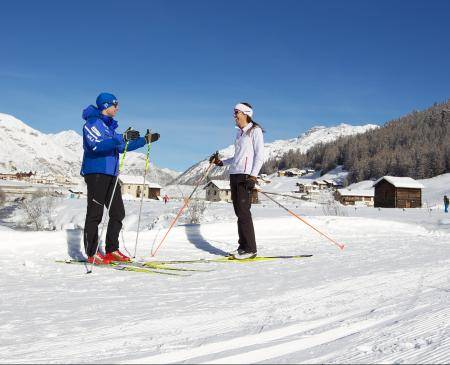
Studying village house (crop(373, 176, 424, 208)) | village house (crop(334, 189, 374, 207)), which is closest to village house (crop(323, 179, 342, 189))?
village house (crop(334, 189, 374, 207))

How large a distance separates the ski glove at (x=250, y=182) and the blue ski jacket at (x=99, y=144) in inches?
63.9

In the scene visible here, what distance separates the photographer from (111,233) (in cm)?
500

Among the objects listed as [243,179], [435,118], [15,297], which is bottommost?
[15,297]

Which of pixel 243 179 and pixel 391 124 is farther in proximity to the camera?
pixel 391 124

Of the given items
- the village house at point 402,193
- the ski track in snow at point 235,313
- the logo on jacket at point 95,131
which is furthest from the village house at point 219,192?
the ski track in snow at point 235,313

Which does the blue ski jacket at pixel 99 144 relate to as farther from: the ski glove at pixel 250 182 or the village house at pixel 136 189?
the village house at pixel 136 189

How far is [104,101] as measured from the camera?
513 cm

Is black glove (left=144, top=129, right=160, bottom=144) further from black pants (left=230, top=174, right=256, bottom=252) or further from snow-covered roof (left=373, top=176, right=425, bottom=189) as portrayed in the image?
snow-covered roof (left=373, top=176, right=425, bottom=189)

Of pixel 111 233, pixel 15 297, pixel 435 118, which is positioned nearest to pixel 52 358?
pixel 15 297

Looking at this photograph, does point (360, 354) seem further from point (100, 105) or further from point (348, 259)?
point (100, 105)

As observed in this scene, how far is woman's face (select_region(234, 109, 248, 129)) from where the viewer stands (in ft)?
19.3

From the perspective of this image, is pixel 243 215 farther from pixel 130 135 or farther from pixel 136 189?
pixel 136 189

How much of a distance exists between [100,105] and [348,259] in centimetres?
343

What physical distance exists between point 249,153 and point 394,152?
122143mm
